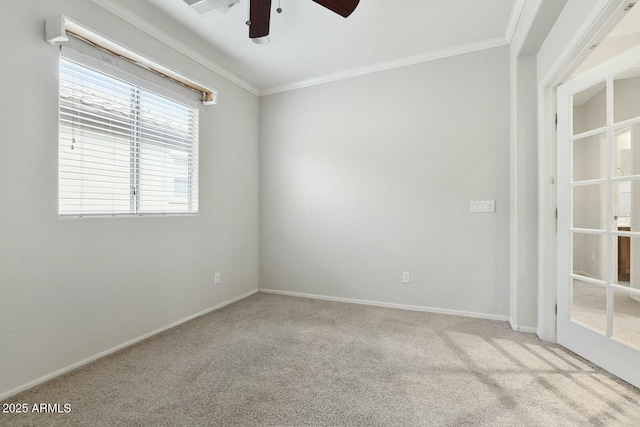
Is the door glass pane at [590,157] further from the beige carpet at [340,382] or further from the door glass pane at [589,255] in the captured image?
the beige carpet at [340,382]

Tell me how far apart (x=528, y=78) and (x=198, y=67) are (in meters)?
3.16

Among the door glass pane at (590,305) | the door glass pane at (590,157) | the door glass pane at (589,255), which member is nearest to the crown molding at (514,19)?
the door glass pane at (590,157)

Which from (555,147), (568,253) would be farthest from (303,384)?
(555,147)

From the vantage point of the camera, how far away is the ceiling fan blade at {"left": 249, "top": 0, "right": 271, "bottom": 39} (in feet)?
6.22

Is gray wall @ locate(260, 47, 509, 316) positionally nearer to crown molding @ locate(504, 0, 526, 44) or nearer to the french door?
crown molding @ locate(504, 0, 526, 44)

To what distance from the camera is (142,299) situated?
8.29 feet

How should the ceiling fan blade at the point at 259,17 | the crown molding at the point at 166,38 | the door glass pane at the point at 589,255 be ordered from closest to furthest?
the ceiling fan blade at the point at 259,17
the door glass pane at the point at 589,255
the crown molding at the point at 166,38

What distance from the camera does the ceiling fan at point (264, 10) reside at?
6.05 feet

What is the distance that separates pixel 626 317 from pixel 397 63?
2.93 metres

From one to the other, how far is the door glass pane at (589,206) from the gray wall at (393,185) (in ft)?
2.22

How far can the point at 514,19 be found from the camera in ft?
8.15

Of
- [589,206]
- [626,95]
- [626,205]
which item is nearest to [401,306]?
[589,206]

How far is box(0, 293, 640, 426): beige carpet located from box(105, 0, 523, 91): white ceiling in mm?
2715

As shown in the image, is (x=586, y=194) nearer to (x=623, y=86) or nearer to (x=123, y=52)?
(x=623, y=86)
